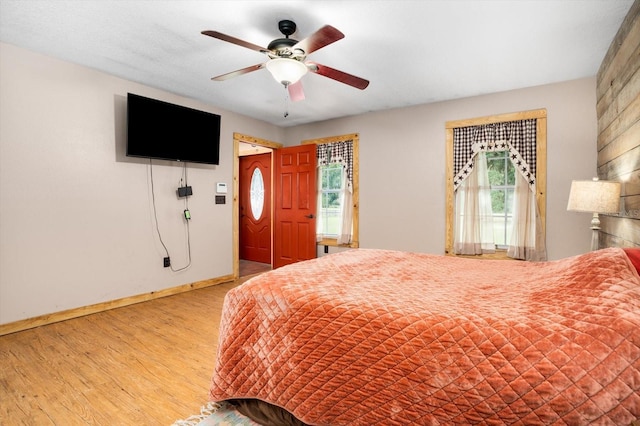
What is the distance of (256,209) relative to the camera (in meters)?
6.53

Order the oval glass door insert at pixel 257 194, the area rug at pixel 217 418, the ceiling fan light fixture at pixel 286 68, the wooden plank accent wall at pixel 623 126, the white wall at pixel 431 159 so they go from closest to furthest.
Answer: the area rug at pixel 217 418 < the wooden plank accent wall at pixel 623 126 < the ceiling fan light fixture at pixel 286 68 < the white wall at pixel 431 159 < the oval glass door insert at pixel 257 194

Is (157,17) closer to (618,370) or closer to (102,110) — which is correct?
(102,110)

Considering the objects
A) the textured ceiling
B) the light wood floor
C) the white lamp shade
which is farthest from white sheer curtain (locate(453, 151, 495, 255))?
the light wood floor

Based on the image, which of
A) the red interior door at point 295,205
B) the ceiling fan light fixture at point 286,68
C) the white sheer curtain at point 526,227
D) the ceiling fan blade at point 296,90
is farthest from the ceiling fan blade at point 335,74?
the red interior door at point 295,205

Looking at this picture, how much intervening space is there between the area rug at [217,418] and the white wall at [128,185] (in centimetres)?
→ 235

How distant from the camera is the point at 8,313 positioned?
2787 mm

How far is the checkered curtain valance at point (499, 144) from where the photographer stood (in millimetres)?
3660

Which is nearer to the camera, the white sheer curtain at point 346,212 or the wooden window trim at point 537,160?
the wooden window trim at point 537,160

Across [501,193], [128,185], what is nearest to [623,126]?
[501,193]

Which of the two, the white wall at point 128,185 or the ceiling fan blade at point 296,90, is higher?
the ceiling fan blade at point 296,90

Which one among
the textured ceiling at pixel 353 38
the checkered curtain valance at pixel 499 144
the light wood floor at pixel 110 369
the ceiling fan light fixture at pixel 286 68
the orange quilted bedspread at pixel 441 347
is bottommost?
the light wood floor at pixel 110 369

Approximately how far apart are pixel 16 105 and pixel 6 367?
86.0 inches

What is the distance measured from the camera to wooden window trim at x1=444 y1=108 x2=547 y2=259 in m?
3.60

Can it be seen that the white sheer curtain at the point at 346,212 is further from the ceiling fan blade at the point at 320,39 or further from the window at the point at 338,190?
the ceiling fan blade at the point at 320,39
